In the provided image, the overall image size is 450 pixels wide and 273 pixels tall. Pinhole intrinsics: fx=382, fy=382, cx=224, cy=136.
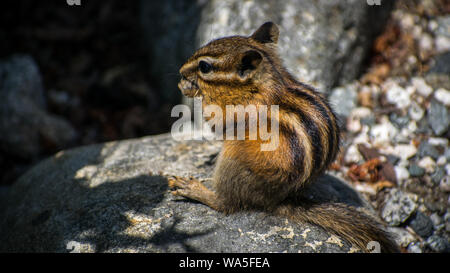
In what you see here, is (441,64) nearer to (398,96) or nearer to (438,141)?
(398,96)

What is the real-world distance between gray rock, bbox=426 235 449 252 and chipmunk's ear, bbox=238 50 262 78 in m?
2.49

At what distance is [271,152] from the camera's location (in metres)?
2.74

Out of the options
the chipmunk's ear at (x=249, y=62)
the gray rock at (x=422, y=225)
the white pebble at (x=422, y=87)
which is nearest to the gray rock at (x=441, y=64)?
the white pebble at (x=422, y=87)

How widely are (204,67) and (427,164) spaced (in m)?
2.88

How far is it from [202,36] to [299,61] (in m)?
1.31

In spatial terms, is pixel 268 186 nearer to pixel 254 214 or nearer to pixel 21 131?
pixel 254 214

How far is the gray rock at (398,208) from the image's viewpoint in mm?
3793

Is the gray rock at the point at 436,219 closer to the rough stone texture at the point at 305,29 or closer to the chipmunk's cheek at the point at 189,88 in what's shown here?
the rough stone texture at the point at 305,29

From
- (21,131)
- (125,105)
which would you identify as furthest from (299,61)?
(21,131)

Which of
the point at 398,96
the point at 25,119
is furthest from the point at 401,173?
the point at 25,119

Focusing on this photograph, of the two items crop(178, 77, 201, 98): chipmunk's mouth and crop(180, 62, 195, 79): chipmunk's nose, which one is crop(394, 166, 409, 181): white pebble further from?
crop(180, 62, 195, 79): chipmunk's nose

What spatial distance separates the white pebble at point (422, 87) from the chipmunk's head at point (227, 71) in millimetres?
2707

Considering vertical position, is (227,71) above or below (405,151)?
above
